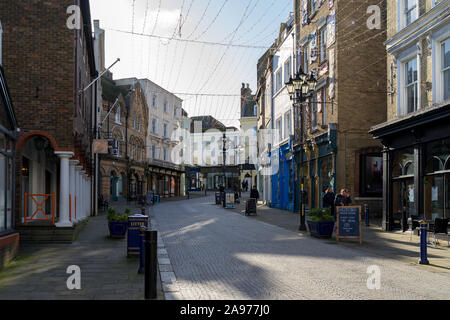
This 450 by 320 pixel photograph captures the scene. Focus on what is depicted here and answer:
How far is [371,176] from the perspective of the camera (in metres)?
23.1

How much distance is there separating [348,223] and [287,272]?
5906 mm

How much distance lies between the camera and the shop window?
23.0 m

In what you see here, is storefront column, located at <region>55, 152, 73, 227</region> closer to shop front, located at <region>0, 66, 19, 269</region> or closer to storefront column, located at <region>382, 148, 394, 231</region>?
shop front, located at <region>0, 66, 19, 269</region>

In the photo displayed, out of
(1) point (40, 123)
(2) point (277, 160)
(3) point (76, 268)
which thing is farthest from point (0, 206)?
(2) point (277, 160)

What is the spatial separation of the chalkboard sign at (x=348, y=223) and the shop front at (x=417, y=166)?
8.68 ft

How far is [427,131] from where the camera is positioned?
1595 cm

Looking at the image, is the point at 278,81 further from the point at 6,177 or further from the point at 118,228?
the point at 6,177

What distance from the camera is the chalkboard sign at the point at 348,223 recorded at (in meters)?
14.6

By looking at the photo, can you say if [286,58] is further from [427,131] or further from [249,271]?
[249,271]

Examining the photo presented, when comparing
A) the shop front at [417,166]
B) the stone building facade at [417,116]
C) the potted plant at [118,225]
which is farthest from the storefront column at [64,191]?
the shop front at [417,166]

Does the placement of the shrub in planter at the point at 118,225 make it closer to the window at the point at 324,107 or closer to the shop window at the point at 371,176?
the shop window at the point at 371,176

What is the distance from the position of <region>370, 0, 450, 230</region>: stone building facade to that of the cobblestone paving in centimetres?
438

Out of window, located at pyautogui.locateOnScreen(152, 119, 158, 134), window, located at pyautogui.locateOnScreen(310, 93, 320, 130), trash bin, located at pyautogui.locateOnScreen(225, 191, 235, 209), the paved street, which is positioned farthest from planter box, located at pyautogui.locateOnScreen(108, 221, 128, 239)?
window, located at pyautogui.locateOnScreen(152, 119, 158, 134)
